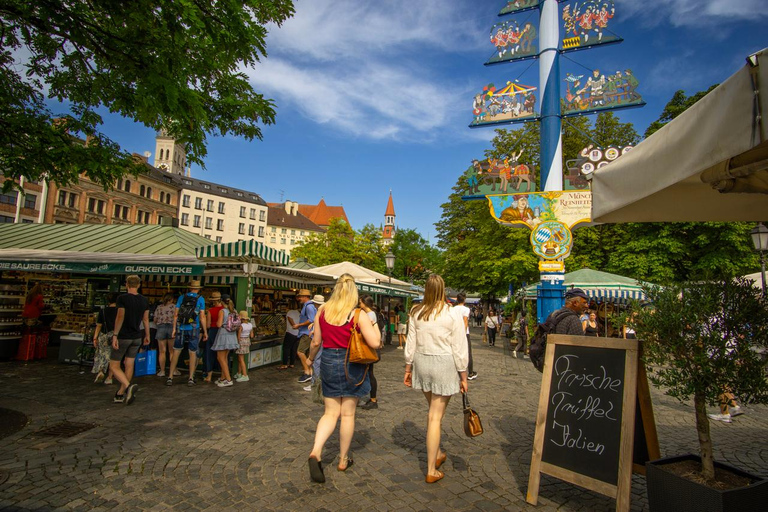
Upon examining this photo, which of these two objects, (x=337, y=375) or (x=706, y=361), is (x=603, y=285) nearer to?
(x=706, y=361)

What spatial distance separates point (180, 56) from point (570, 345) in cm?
484

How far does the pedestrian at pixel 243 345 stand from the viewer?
8109 millimetres

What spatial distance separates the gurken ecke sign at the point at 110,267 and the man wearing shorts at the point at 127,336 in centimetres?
195

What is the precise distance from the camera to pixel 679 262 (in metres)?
20.3

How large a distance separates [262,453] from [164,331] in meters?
4.53

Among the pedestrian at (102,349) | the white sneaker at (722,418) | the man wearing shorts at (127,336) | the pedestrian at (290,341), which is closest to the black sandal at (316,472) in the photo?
the man wearing shorts at (127,336)

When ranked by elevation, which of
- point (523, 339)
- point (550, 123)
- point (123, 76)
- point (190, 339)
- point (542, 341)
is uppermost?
point (550, 123)

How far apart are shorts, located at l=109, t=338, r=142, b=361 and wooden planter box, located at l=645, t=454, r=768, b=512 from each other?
666cm

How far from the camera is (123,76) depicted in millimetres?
5027

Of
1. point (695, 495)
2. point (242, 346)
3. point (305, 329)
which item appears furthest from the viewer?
point (305, 329)

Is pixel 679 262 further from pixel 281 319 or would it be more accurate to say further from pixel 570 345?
pixel 570 345

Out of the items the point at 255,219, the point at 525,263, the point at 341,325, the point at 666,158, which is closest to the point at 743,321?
the point at 666,158

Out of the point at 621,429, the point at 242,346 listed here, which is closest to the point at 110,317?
the point at 242,346

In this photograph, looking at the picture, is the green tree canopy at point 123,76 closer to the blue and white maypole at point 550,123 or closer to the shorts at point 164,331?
the shorts at point 164,331
